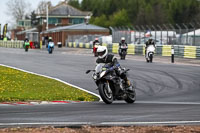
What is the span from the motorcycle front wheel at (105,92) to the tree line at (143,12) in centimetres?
11289

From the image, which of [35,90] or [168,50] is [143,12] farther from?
[35,90]

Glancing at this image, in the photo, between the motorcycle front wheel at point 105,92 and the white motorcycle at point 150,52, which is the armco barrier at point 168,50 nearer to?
the white motorcycle at point 150,52

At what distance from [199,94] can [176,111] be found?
6.25m

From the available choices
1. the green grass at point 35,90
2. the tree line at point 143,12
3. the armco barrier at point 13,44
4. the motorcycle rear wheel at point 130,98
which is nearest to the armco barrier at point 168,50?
the green grass at point 35,90

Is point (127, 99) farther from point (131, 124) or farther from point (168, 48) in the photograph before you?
point (168, 48)

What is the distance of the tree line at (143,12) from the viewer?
426 ft

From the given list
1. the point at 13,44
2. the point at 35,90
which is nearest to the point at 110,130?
the point at 35,90

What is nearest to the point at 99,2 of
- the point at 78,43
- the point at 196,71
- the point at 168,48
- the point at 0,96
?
the point at 78,43

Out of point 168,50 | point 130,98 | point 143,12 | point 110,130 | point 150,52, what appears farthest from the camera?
point 143,12

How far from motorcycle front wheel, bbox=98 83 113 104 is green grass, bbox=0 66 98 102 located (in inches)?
84.5

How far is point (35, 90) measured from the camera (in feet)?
56.4

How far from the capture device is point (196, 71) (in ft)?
85.5

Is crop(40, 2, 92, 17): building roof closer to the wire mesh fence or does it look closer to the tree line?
the tree line

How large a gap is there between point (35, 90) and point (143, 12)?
12634cm
